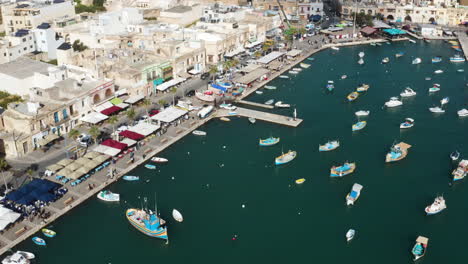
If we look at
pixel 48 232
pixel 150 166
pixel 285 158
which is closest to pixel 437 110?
pixel 285 158

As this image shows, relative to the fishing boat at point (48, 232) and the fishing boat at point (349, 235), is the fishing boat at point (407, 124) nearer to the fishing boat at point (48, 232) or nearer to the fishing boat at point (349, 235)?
the fishing boat at point (349, 235)

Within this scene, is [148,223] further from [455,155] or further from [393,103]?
A: [393,103]

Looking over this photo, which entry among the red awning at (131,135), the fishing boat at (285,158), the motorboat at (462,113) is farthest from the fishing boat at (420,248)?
the red awning at (131,135)

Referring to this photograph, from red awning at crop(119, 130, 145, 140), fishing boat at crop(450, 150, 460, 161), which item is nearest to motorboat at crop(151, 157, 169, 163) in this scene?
red awning at crop(119, 130, 145, 140)

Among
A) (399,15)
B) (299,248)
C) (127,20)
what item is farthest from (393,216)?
(399,15)

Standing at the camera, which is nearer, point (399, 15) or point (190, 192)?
point (190, 192)

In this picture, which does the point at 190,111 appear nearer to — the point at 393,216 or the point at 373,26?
the point at 393,216
